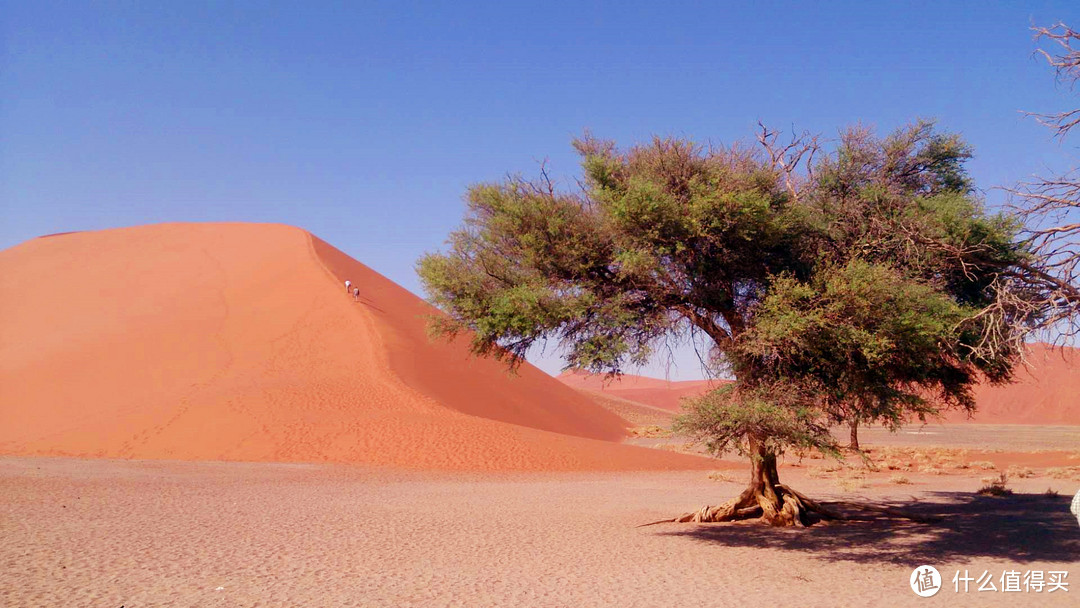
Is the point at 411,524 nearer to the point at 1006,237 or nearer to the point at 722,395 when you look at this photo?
the point at 722,395

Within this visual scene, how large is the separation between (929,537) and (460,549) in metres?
7.81

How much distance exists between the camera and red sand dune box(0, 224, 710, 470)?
2847cm

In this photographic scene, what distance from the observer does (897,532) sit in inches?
520

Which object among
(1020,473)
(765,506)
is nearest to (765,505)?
(765,506)

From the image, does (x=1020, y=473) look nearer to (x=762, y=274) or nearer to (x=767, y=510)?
(x=767, y=510)

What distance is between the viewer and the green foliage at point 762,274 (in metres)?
10.0

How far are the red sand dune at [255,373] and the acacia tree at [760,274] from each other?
15361 mm

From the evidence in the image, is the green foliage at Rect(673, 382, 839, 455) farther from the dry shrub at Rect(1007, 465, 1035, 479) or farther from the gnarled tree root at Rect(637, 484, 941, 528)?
the dry shrub at Rect(1007, 465, 1035, 479)

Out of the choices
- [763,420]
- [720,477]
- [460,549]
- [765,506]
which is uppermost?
[763,420]

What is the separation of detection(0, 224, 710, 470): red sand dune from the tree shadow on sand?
13.9 meters

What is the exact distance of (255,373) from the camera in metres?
36.7

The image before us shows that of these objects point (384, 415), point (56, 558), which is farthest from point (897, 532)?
point (384, 415)

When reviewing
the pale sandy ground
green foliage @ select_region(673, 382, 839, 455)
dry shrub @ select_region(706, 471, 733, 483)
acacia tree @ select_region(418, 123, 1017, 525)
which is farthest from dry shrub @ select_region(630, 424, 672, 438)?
green foliage @ select_region(673, 382, 839, 455)

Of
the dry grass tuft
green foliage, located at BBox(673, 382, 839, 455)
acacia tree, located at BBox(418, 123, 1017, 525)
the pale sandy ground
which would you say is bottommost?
the pale sandy ground
